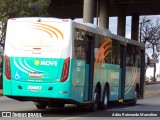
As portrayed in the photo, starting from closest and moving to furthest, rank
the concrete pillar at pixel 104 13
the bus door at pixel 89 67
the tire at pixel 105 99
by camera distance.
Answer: the bus door at pixel 89 67, the tire at pixel 105 99, the concrete pillar at pixel 104 13

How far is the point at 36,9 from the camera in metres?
35.3

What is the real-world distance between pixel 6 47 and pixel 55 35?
185cm

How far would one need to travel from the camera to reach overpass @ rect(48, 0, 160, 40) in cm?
5709

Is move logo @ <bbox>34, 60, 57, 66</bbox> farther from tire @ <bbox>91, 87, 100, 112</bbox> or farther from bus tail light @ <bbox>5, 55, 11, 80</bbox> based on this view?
tire @ <bbox>91, 87, 100, 112</bbox>

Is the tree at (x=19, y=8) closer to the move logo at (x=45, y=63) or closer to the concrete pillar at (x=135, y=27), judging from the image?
the move logo at (x=45, y=63)

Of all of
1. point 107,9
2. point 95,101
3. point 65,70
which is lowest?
point 95,101

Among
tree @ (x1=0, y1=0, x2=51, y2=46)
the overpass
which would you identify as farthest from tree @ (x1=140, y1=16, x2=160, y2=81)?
tree @ (x1=0, y1=0, x2=51, y2=46)

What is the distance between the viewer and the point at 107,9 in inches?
2254

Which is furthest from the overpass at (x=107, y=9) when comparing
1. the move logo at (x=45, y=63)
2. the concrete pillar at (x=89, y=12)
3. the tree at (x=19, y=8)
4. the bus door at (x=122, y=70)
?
the move logo at (x=45, y=63)

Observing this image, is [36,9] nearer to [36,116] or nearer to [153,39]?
[36,116]

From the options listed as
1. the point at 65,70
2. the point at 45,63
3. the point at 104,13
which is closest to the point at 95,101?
the point at 65,70

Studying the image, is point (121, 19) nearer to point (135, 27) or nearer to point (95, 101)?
point (135, 27)

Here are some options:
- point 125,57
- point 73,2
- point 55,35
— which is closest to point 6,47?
point 55,35

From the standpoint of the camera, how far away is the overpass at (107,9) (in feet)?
187
